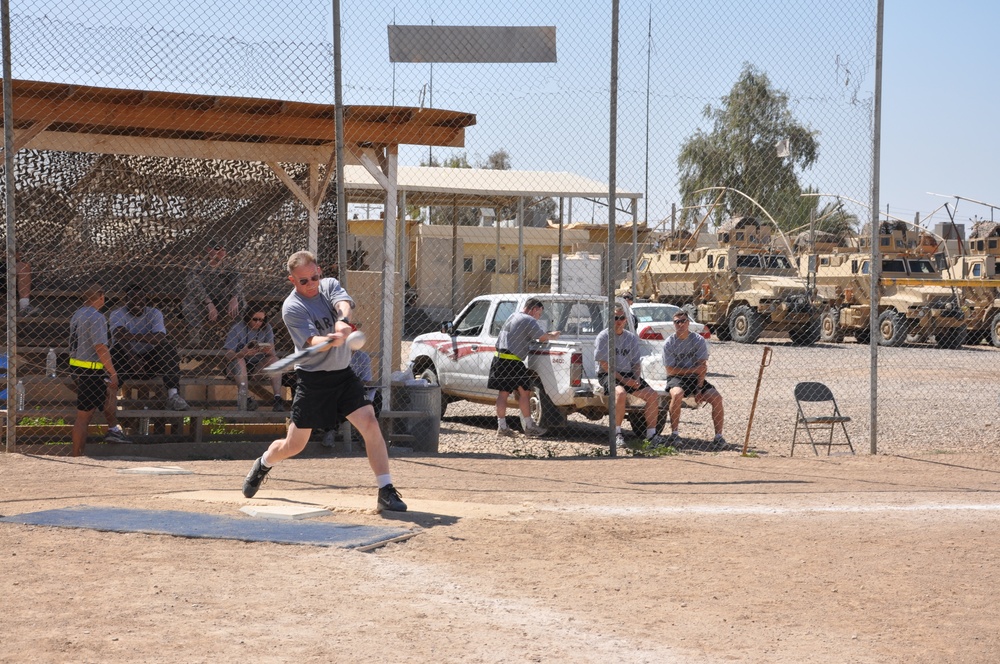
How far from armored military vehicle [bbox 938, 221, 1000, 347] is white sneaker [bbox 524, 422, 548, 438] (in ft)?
59.5

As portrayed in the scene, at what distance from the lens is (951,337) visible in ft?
89.9

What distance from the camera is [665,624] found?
15.3 ft

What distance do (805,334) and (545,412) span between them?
16627 millimetres

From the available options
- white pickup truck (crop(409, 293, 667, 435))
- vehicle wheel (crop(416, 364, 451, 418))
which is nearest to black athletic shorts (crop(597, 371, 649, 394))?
white pickup truck (crop(409, 293, 667, 435))

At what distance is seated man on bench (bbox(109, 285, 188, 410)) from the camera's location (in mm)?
10312

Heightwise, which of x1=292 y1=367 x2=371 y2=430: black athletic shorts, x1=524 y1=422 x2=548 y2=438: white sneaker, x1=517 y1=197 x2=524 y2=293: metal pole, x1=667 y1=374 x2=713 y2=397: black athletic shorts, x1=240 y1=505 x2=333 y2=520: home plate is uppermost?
x1=517 y1=197 x2=524 y2=293: metal pole

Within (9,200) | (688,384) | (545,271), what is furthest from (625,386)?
(545,271)

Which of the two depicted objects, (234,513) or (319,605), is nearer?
(319,605)

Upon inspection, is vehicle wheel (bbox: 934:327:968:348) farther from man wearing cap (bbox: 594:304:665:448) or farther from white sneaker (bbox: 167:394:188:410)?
white sneaker (bbox: 167:394:188:410)

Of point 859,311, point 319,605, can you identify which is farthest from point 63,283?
point 859,311

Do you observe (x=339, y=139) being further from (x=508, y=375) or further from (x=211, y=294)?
(x=508, y=375)

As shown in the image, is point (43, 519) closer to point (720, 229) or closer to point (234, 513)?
point (234, 513)

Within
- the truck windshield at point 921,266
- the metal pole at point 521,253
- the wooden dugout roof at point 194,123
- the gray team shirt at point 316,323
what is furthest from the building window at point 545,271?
the gray team shirt at point 316,323

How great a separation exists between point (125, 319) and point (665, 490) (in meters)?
5.23
